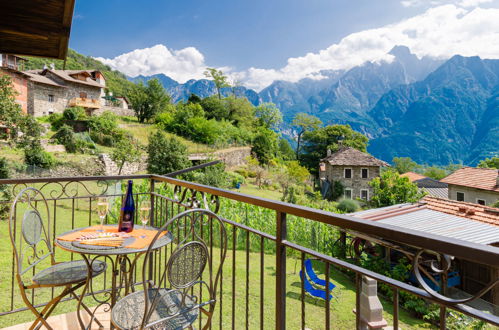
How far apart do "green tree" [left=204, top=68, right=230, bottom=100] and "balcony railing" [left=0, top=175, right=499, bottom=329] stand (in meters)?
28.2

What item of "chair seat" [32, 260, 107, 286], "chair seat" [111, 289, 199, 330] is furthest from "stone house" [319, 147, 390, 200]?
"chair seat" [111, 289, 199, 330]

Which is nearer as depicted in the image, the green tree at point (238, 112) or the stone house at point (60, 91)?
the stone house at point (60, 91)

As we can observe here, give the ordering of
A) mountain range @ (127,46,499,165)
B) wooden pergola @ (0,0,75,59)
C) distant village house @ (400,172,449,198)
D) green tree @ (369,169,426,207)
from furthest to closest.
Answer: mountain range @ (127,46,499,165)
distant village house @ (400,172,449,198)
green tree @ (369,169,426,207)
wooden pergola @ (0,0,75,59)

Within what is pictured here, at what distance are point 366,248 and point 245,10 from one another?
Answer: 28.8 metres

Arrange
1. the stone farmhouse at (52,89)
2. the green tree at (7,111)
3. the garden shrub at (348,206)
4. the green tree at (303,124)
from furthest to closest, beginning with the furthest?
the green tree at (303,124) < the stone farmhouse at (52,89) < the garden shrub at (348,206) < the green tree at (7,111)

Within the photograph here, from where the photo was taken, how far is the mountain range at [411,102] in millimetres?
78812

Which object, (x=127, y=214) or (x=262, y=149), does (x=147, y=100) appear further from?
(x=127, y=214)

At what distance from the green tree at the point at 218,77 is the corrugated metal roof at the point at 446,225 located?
1246 inches

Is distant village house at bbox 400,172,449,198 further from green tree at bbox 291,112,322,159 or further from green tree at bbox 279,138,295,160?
green tree at bbox 291,112,322,159

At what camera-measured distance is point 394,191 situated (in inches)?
537

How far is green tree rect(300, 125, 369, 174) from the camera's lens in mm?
36938

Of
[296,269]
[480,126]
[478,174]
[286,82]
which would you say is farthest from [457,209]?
[286,82]

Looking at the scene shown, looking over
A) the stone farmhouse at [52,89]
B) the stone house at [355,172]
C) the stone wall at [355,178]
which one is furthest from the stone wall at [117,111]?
the stone wall at [355,178]

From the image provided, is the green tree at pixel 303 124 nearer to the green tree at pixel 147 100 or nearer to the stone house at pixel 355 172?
the stone house at pixel 355 172
